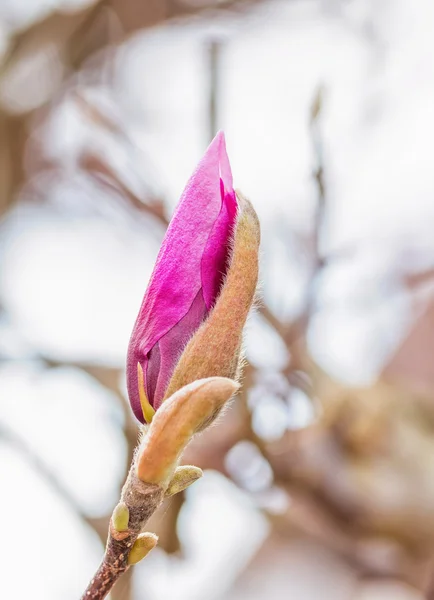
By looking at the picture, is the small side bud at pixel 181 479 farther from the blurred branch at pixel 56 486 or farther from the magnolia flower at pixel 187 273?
the blurred branch at pixel 56 486

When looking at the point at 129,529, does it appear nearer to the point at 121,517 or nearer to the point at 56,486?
the point at 121,517

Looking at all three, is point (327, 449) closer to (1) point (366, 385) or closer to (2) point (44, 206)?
(1) point (366, 385)

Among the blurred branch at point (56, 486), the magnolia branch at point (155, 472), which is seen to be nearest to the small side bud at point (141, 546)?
the magnolia branch at point (155, 472)

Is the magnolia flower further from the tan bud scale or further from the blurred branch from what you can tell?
the blurred branch

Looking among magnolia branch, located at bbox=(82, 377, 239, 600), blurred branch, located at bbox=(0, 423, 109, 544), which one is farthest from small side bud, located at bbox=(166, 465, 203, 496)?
blurred branch, located at bbox=(0, 423, 109, 544)

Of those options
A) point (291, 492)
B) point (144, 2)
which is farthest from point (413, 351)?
point (144, 2)

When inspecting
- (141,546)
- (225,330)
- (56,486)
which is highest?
(225,330)

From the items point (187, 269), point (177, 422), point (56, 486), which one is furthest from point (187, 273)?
point (56, 486)
